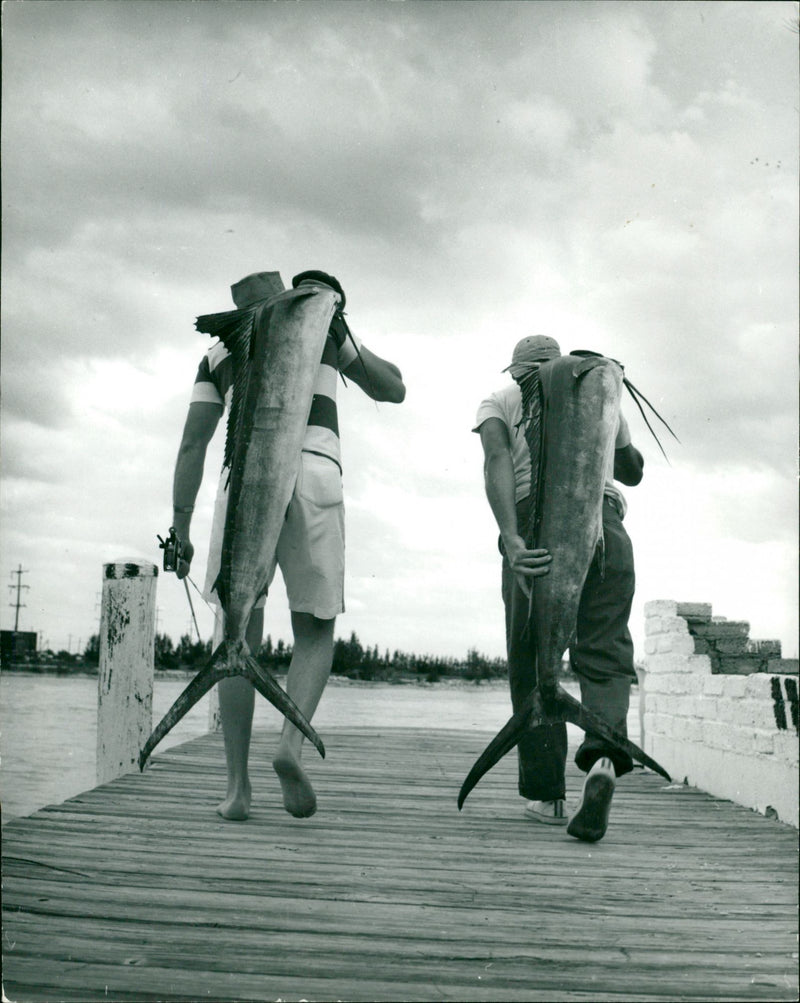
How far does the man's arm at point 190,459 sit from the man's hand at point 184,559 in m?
0.05

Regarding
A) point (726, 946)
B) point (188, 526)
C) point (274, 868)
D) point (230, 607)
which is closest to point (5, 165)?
point (188, 526)

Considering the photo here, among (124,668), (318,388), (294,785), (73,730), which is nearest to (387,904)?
(294,785)

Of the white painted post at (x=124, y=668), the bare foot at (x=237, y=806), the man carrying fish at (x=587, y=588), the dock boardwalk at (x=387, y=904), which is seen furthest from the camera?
the white painted post at (x=124, y=668)

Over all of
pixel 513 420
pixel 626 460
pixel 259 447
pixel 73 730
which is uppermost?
pixel 513 420

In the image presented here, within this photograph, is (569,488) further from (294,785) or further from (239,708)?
(239,708)

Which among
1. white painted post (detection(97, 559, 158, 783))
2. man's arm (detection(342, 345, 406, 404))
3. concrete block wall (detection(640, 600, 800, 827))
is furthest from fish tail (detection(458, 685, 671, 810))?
white painted post (detection(97, 559, 158, 783))

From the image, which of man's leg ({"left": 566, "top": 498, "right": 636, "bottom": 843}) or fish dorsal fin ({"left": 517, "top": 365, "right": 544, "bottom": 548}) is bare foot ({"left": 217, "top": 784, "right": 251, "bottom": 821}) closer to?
man's leg ({"left": 566, "top": 498, "right": 636, "bottom": 843})

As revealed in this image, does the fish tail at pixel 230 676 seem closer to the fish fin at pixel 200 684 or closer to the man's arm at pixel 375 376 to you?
the fish fin at pixel 200 684

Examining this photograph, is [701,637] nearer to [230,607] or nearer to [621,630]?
[621,630]

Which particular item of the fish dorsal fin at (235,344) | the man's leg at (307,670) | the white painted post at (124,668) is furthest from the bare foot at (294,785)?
the white painted post at (124,668)

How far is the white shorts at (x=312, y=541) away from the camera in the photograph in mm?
2418

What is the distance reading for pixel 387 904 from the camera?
254 centimetres

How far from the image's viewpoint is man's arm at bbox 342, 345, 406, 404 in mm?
2639

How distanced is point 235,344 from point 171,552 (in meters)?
0.55
